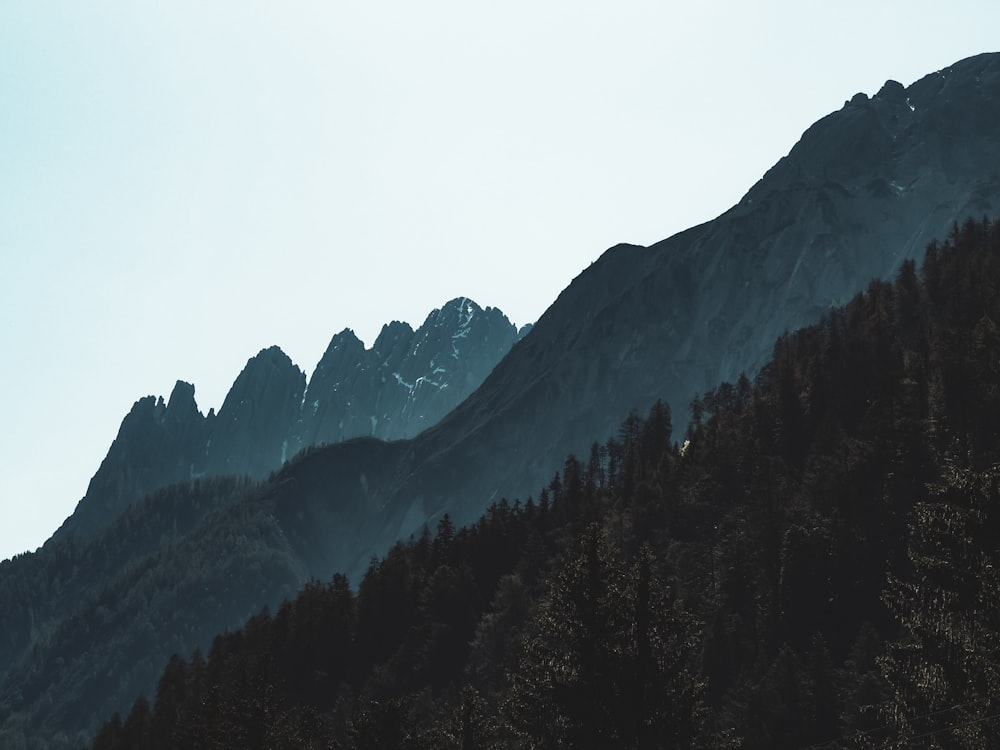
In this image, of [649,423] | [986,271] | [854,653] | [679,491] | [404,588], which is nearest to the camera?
[854,653]

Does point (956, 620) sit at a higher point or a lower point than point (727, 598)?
higher

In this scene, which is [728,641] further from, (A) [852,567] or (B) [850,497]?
(B) [850,497]

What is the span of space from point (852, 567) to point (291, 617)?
296 feet

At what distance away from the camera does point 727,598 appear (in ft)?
334

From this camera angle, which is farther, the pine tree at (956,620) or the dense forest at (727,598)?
the pine tree at (956,620)

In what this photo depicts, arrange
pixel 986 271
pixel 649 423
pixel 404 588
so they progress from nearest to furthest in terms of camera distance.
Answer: pixel 986 271
pixel 404 588
pixel 649 423

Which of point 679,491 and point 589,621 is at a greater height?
point 589,621

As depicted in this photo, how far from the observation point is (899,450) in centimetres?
10438

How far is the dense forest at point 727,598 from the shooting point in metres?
30.3

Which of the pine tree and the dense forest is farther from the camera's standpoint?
the pine tree

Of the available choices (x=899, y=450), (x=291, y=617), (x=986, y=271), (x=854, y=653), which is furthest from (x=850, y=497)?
(x=291, y=617)

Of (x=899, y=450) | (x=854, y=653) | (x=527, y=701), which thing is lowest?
(x=854, y=653)

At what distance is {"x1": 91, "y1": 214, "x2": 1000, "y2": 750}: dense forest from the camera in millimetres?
30344

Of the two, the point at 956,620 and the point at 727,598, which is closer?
the point at 956,620
